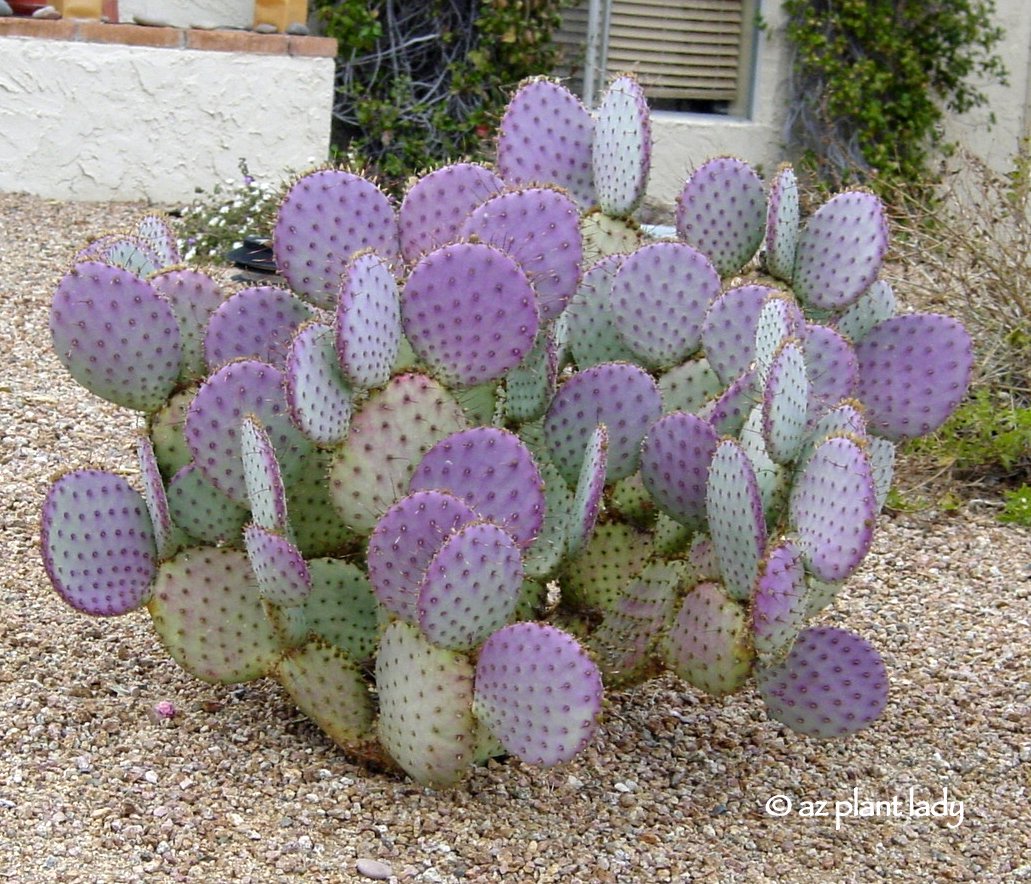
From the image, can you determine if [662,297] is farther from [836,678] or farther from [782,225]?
[836,678]

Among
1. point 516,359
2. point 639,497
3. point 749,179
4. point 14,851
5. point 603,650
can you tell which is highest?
point 749,179

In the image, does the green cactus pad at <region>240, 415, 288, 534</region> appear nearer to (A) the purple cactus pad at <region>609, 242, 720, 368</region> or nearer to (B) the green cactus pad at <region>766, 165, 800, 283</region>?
(A) the purple cactus pad at <region>609, 242, 720, 368</region>

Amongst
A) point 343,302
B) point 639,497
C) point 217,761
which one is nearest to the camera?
point 343,302

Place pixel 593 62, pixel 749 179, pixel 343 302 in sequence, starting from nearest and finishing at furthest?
pixel 343 302
pixel 749 179
pixel 593 62

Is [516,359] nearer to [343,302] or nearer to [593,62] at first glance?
[343,302]

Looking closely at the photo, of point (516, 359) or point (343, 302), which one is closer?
point (343, 302)

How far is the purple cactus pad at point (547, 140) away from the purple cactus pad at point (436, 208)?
34 centimetres

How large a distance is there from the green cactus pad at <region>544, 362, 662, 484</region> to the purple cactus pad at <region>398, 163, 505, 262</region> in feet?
1.18

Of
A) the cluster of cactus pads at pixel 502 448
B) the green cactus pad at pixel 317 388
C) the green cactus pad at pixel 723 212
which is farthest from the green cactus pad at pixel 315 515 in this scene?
the green cactus pad at pixel 723 212

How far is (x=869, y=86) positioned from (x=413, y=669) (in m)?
6.50

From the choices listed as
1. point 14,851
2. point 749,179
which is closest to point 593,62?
point 749,179

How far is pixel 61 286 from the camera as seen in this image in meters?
2.64

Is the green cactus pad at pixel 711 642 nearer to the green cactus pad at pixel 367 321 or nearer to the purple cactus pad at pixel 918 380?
the purple cactus pad at pixel 918 380

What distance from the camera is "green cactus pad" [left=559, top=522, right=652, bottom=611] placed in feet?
9.53
